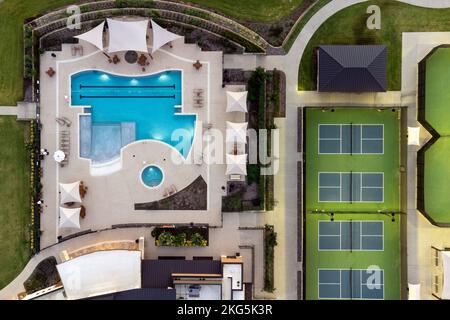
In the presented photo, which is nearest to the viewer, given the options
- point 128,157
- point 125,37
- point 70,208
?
point 125,37

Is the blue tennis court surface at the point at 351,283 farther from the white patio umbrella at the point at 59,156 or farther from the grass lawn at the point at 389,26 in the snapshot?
the white patio umbrella at the point at 59,156

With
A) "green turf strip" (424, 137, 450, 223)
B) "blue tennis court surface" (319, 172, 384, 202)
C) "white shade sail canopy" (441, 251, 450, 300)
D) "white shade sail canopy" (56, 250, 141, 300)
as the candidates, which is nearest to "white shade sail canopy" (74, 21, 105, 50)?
"white shade sail canopy" (56, 250, 141, 300)

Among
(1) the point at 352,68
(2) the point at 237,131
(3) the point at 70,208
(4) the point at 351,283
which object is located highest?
(1) the point at 352,68

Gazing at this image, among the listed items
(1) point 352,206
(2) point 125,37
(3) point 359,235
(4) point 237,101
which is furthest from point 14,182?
(3) point 359,235

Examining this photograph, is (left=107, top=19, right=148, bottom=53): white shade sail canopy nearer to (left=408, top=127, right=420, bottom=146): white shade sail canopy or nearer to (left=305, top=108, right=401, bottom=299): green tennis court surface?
(left=305, top=108, right=401, bottom=299): green tennis court surface

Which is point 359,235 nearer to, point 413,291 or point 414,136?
point 413,291

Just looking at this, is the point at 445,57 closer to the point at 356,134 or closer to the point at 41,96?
the point at 356,134

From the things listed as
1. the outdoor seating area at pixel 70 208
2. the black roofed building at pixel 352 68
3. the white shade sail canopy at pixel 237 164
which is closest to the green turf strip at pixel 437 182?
the black roofed building at pixel 352 68

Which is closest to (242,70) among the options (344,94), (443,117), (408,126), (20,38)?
(344,94)
